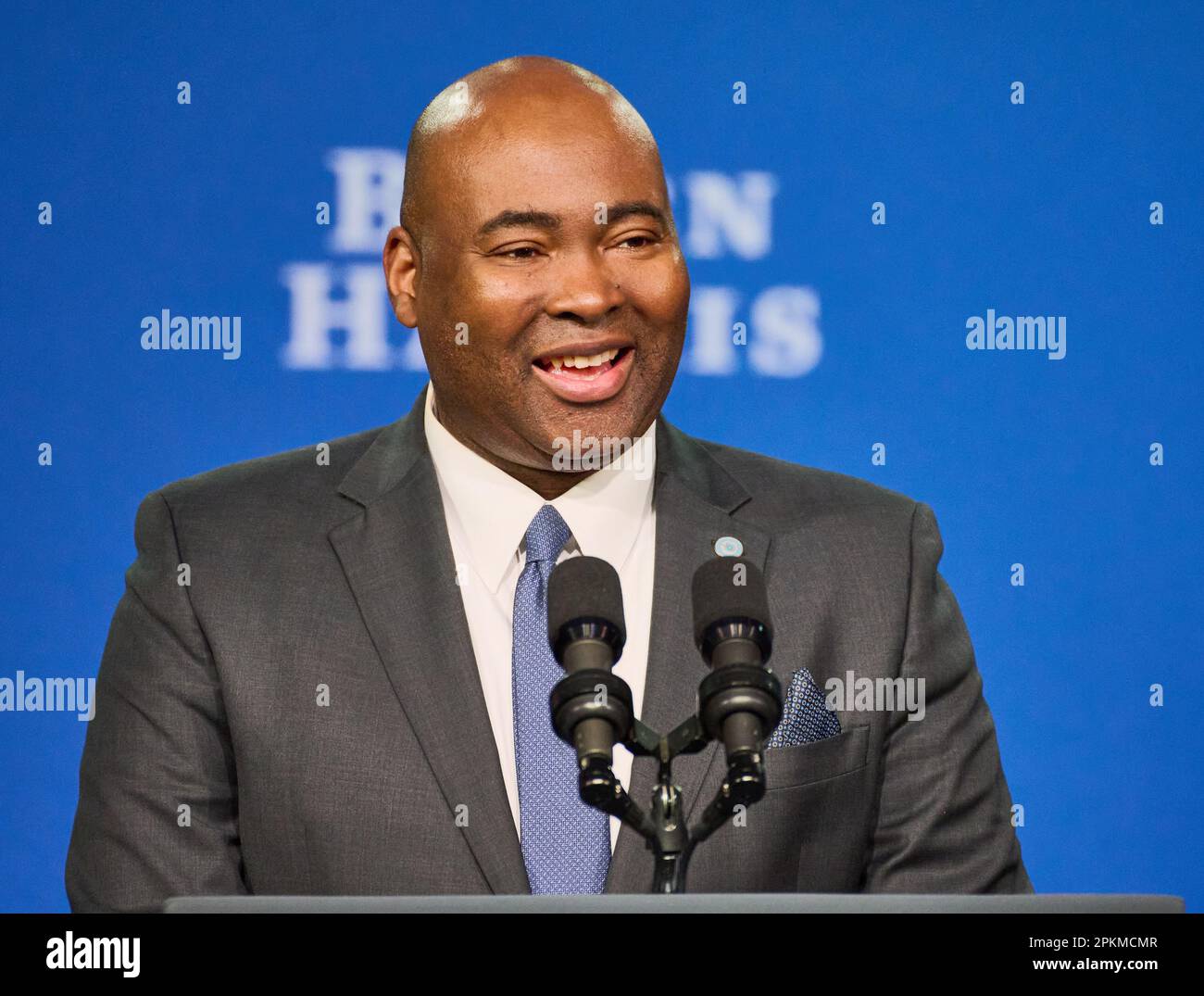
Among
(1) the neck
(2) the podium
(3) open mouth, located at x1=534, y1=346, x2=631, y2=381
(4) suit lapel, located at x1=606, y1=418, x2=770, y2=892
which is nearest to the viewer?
(2) the podium

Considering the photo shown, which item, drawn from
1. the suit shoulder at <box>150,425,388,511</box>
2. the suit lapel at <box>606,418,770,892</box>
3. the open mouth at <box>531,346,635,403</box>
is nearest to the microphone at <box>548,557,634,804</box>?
the suit lapel at <box>606,418,770,892</box>

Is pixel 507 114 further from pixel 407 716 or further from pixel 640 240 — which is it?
pixel 407 716

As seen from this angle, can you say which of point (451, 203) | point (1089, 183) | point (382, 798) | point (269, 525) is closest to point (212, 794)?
point (382, 798)

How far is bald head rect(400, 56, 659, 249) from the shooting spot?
1924 mm

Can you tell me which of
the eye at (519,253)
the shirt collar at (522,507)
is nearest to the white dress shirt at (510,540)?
the shirt collar at (522,507)

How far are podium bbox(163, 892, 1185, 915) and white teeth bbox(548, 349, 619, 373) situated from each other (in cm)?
92

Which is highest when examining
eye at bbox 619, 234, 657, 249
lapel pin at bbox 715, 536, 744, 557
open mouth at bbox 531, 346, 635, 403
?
eye at bbox 619, 234, 657, 249

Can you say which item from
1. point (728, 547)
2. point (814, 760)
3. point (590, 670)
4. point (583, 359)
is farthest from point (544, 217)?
point (590, 670)

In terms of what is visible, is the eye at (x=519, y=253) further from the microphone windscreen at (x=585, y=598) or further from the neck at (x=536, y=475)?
the microphone windscreen at (x=585, y=598)

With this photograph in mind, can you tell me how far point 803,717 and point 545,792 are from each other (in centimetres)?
32

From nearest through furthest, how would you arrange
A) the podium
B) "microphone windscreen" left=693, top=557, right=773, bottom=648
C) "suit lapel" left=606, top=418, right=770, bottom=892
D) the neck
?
the podium, "microphone windscreen" left=693, top=557, right=773, bottom=648, "suit lapel" left=606, top=418, right=770, bottom=892, the neck

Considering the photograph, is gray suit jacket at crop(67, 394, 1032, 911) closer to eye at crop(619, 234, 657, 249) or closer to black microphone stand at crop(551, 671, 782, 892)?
eye at crop(619, 234, 657, 249)
